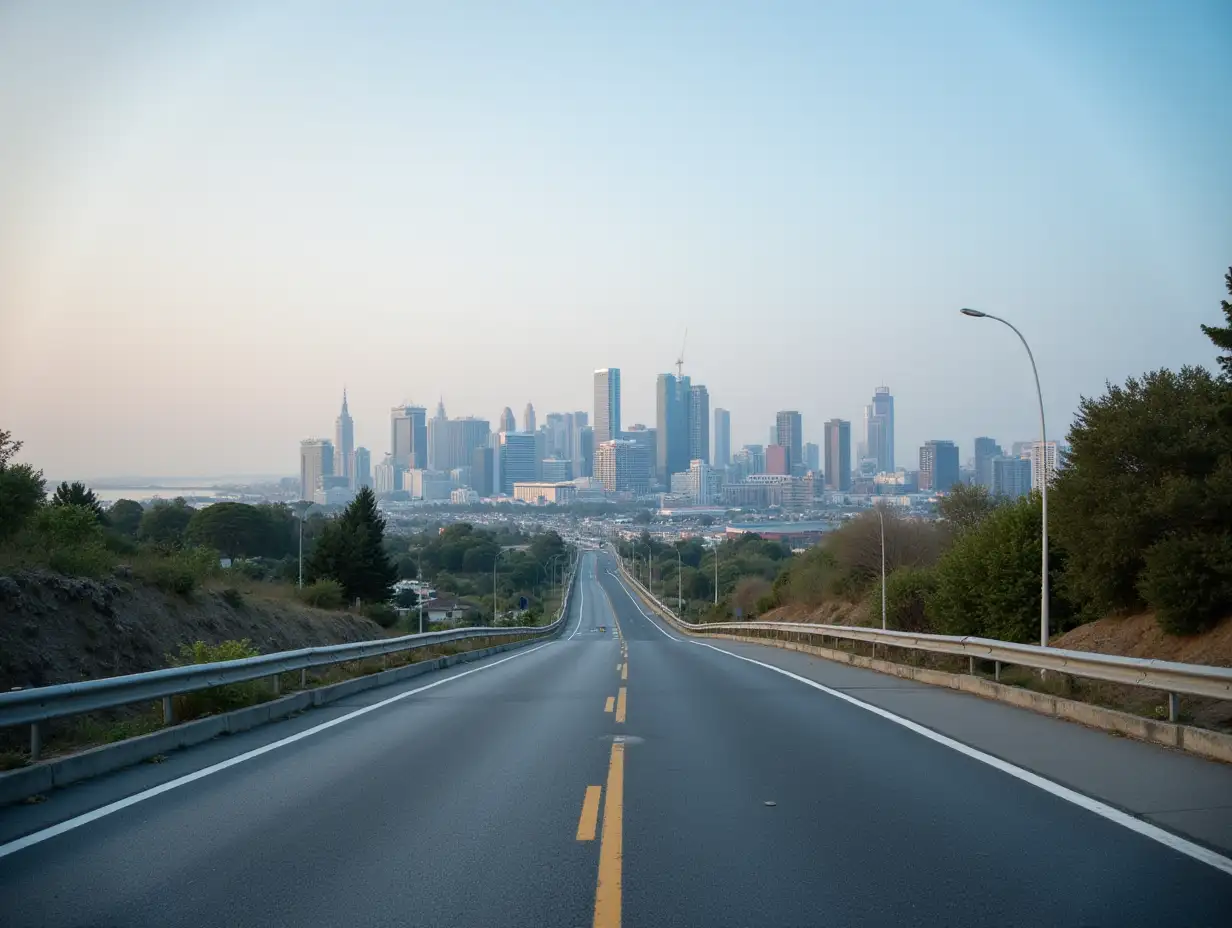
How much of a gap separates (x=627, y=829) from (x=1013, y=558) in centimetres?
2354

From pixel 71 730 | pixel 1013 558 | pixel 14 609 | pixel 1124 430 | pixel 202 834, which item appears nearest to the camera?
pixel 202 834

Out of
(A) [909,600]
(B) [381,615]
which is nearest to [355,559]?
(B) [381,615]

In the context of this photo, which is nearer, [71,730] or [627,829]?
[627,829]

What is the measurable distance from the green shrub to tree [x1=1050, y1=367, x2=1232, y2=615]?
56.4ft

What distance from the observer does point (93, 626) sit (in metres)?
22.0

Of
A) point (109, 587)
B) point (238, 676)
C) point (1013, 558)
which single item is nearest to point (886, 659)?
point (1013, 558)

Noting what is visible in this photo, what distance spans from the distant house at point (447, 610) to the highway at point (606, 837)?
85254 millimetres

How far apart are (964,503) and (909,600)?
2322 centimetres

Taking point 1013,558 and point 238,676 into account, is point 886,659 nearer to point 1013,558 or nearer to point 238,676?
point 1013,558

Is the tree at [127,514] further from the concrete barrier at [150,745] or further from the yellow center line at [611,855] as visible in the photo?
the yellow center line at [611,855]

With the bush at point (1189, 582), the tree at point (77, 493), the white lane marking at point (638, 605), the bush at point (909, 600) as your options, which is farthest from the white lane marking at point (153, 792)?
the tree at point (77, 493)

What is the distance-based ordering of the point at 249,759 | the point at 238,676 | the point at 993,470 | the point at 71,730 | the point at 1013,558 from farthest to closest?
the point at 993,470, the point at 1013,558, the point at 238,676, the point at 71,730, the point at 249,759

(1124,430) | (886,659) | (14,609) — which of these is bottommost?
(886,659)

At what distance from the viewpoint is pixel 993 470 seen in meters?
175
